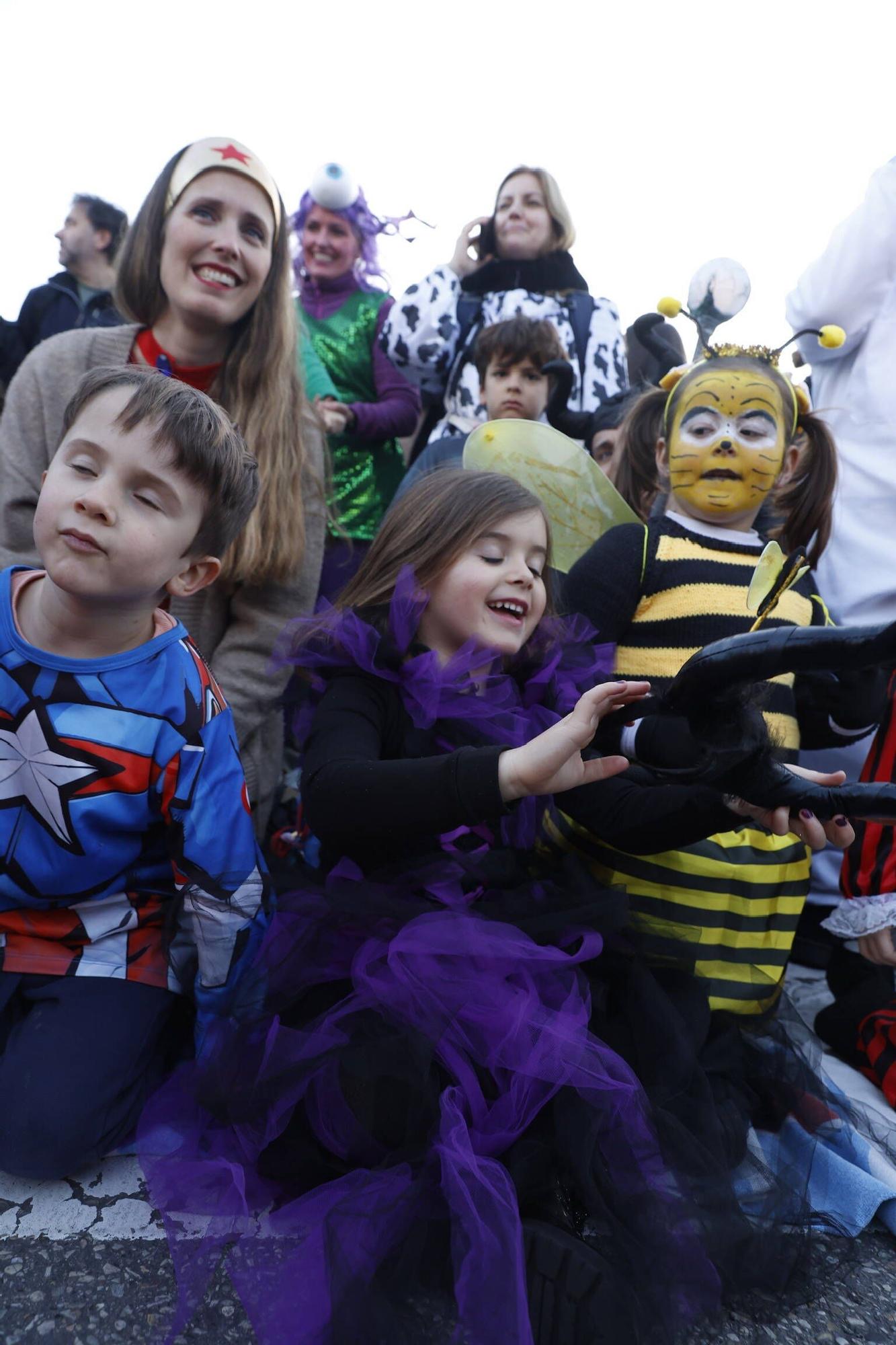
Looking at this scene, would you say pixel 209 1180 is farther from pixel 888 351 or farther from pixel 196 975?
pixel 888 351

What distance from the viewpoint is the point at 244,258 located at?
201 cm

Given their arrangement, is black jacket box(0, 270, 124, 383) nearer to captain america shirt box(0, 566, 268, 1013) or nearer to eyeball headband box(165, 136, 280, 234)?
eyeball headband box(165, 136, 280, 234)

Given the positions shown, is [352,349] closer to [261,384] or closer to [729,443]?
[261,384]

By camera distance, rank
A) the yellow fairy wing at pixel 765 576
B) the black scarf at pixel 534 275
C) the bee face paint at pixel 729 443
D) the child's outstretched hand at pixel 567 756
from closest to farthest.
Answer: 1. the child's outstretched hand at pixel 567 756
2. the yellow fairy wing at pixel 765 576
3. the bee face paint at pixel 729 443
4. the black scarf at pixel 534 275

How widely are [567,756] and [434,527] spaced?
54 centimetres

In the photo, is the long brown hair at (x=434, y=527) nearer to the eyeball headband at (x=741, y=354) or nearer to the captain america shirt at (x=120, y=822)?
the captain america shirt at (x=120, y=822)

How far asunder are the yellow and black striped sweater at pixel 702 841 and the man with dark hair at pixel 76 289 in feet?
7.33

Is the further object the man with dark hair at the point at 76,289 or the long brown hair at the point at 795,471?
the man with dark hair at the point at 76,289

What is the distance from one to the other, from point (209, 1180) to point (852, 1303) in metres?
0.71

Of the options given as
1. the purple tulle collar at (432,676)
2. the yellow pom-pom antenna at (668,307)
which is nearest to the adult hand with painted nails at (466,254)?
the yellow pom-pom antenna at (668,307)

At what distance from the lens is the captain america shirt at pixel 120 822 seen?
1.31 meters

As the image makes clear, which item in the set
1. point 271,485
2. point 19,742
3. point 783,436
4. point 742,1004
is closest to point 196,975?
point 19,742

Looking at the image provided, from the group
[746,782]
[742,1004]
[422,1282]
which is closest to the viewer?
[422,1282]

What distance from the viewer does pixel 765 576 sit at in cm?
126
